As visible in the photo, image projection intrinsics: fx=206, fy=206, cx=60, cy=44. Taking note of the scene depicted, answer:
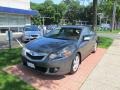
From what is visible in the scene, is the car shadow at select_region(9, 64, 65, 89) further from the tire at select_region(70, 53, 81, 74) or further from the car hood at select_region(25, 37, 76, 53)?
the car hood at select_region(25, 37, 76, 53)

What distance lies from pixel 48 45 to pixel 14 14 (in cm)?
2444

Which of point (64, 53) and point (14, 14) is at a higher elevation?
point (14, 14)

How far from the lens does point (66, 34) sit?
7.63m

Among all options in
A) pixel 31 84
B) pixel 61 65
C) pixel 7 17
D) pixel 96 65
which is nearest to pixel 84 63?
pixel 96 65

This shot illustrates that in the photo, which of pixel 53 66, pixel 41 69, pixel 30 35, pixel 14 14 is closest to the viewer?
pixel 53 66

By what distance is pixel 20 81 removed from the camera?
5594mm

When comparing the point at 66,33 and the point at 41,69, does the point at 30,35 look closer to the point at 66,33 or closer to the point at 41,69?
the point at 66,33

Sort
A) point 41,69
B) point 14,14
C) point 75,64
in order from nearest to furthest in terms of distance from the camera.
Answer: point 41,69 < point 75,64 < point 14,14

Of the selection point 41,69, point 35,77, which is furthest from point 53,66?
point 35,77

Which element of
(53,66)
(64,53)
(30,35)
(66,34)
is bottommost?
(53,66)

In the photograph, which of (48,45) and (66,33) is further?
(66,33)

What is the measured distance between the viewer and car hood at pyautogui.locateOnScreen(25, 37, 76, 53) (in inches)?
235

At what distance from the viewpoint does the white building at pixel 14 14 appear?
2767cm

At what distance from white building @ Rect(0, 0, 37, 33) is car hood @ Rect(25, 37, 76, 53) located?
2090 cm
